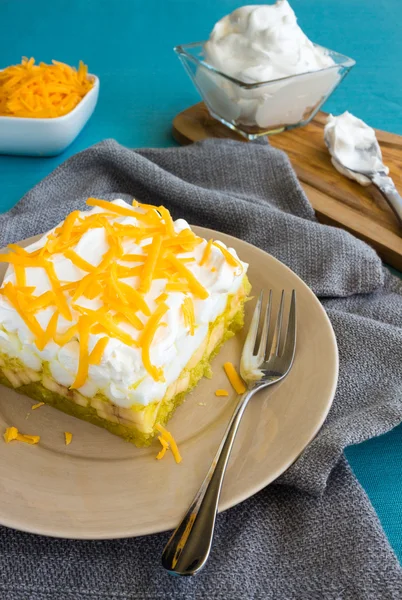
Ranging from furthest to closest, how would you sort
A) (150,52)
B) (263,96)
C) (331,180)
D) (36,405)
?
(150,52) → (263,96) → (331,180) → (36,405)

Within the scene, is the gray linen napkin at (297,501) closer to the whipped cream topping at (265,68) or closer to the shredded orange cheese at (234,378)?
the shredded orange cheese at (234,378)

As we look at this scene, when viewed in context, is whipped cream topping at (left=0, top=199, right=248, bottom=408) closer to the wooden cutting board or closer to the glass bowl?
the wooden cutting board

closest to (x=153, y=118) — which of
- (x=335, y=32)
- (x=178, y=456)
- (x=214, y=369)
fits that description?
(x=335, y=32)

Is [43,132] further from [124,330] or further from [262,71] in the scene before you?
[124,330]

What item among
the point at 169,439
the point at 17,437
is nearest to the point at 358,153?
the point at 169,439

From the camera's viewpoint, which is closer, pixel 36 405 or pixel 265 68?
pixel 36 405

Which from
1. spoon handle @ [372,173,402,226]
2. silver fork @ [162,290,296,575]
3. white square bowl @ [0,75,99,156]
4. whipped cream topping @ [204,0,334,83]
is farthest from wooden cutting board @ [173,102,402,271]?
silver fork @ [162,290,296,575]
